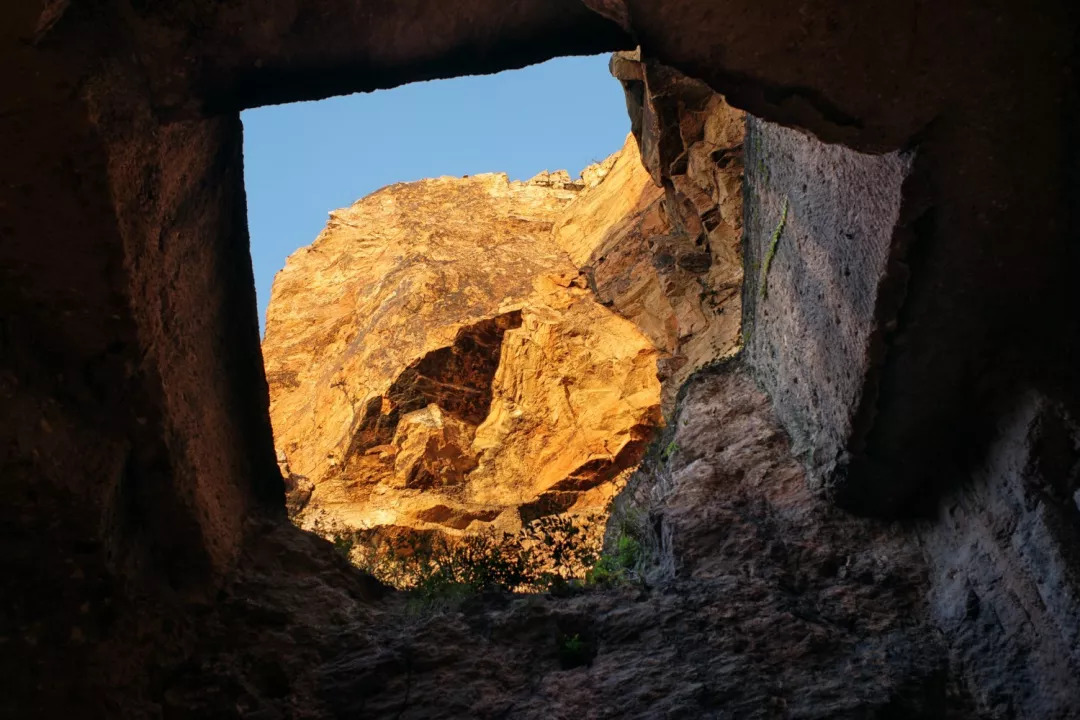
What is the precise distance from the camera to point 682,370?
14.9 meters

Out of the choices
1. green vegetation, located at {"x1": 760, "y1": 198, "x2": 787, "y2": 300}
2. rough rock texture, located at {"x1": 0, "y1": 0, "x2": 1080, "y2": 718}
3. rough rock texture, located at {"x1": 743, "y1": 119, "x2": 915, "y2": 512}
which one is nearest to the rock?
green vegetation, located at {"x1": 760, "y1": 198, "x2": 787, "y2": 300}

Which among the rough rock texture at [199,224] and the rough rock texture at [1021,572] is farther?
the rough rock texture at [1021,572]

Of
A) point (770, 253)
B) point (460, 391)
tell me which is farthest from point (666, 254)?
point (770, 253)

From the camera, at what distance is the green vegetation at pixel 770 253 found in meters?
6.94

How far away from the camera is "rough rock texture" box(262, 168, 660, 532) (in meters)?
19.2

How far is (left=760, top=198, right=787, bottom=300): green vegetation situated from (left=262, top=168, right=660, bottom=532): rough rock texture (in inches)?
420

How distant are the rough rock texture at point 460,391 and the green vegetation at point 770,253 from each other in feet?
35.0

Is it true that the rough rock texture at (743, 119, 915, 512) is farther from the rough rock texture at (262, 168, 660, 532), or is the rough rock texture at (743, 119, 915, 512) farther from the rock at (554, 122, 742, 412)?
the rough rock texture at (262, 168, 660, 532)

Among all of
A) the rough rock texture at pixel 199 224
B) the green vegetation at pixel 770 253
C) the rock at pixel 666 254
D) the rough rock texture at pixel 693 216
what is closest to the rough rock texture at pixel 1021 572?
the rough rock texture at pixel 199 224

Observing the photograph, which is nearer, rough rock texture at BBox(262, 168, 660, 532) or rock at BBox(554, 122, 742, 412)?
rock at BBox(554, 122, 742, 412)

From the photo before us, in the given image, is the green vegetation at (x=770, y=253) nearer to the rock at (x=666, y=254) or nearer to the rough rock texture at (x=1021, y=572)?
the rough rock texture at (x=1021, y=572)

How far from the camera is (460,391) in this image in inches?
842

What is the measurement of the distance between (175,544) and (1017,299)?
190 inches

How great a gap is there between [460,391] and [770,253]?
47.7 ft
